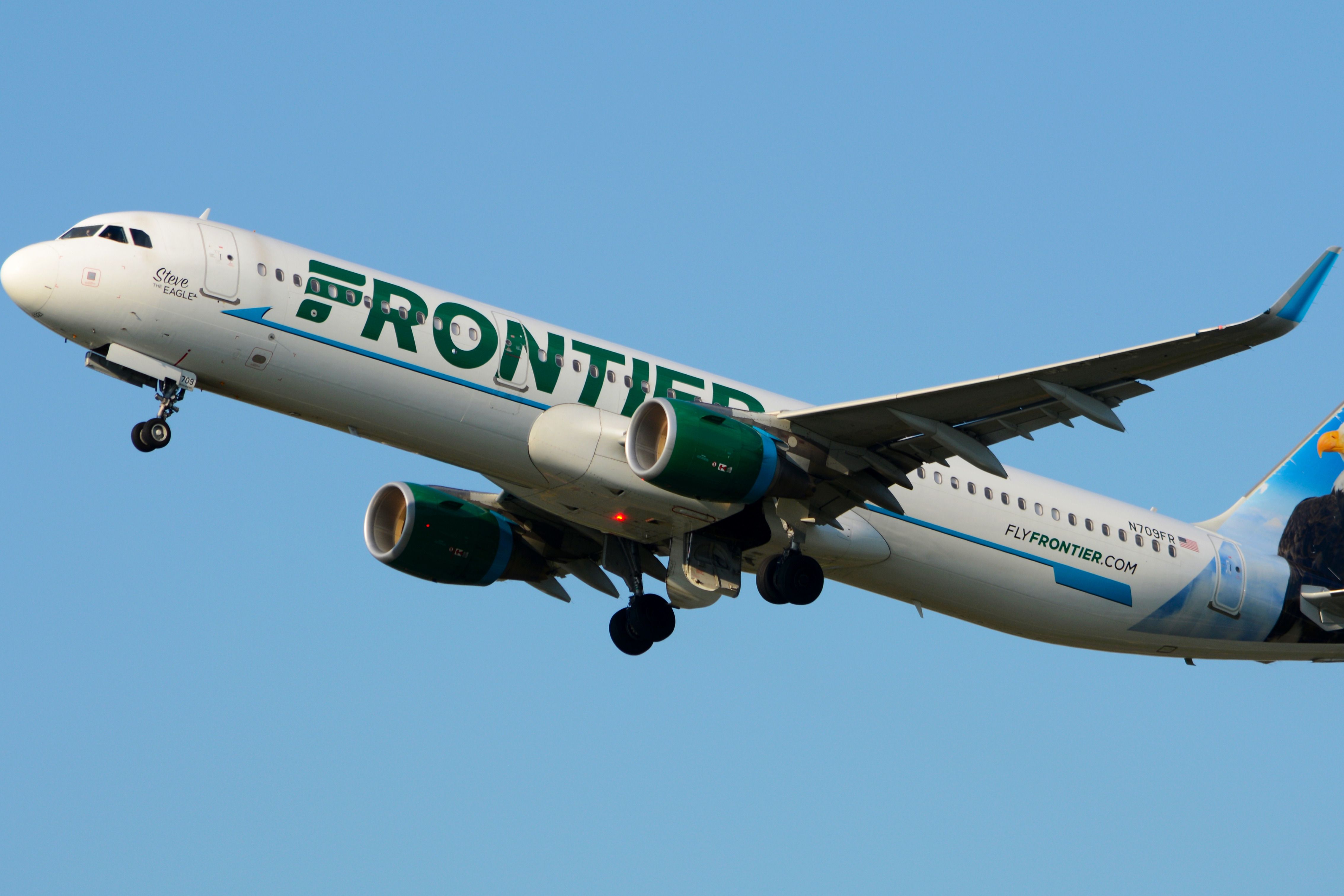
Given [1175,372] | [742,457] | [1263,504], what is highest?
[1263,504]

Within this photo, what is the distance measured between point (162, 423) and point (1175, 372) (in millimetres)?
16497

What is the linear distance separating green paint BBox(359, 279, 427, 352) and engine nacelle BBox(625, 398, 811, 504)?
149 inches

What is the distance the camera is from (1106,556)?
108ft

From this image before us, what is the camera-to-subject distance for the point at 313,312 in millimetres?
26609

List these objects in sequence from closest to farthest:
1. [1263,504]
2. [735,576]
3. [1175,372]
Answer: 1. [1175,372]
2. [735,576]
3. [1263,504]

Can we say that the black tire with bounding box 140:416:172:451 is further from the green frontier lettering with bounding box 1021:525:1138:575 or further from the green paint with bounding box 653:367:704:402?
the green frontier lettering with bounding box 1021:525:1138:575

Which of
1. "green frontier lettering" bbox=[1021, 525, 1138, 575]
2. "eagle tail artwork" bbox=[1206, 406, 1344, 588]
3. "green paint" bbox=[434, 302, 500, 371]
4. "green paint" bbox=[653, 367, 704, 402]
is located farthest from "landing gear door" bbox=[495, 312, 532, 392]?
"eagle tail artwork" bbox=[1206, 406, 1344, 588]

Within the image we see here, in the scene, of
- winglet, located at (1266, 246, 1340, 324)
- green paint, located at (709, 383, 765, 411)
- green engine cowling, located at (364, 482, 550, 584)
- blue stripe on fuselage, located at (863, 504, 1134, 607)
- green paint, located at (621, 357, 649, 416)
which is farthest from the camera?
green engine cowling, located at (364, 482, 550, 584)

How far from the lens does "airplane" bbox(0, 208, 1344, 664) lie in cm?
2617

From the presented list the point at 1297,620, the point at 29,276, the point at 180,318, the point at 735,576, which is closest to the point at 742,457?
the point at 735,576

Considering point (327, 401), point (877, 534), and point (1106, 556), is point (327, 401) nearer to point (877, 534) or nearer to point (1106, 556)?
point (877, 534)

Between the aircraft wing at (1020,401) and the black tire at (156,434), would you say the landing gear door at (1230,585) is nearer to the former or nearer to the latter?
the aircraft wing at (1020,401)

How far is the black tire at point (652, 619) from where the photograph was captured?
32.9 metres

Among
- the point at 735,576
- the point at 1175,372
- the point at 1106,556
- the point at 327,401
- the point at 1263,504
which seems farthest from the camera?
the point at 1263,504
